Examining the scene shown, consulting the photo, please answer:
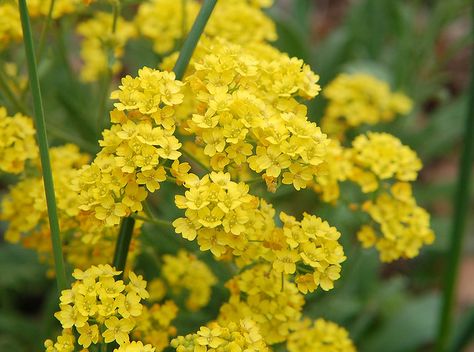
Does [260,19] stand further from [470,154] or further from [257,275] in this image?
[257,275]

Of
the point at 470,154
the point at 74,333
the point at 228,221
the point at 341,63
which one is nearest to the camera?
the point at 228,221

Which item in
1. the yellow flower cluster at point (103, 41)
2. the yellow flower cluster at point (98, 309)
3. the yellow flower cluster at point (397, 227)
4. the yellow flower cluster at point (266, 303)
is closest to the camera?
the yellow flower cluster at point (98, 309)

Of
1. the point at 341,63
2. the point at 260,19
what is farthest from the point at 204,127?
the point at 341,63

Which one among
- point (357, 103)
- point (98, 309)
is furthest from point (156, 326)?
point (357, 103)

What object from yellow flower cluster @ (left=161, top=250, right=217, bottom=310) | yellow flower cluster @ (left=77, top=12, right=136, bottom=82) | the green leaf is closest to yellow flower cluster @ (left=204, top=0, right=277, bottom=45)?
yellow flower cluster @ (left=77, top=12, right=136, bottom=82)

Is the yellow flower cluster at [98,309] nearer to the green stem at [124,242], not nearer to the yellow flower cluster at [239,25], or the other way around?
the green stem at [124,242]

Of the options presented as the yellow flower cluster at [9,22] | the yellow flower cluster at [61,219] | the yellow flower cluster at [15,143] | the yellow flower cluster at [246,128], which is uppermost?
the yellow flower cluster at [9,22]

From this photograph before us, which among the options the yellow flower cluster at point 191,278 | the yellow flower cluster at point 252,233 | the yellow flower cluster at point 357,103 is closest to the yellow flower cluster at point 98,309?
the yellow flower cluster at point 252,233
